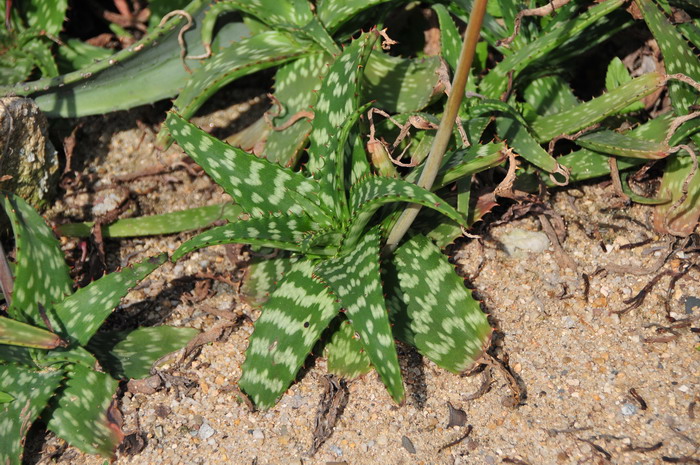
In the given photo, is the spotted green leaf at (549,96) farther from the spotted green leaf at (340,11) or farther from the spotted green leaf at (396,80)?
the spotted green leaf at (340,11)

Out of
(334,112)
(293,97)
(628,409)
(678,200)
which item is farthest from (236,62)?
(628,409)

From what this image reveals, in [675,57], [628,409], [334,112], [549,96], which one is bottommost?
[628,409]

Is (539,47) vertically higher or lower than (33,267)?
higher

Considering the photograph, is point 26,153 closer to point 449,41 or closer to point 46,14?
point 46,14

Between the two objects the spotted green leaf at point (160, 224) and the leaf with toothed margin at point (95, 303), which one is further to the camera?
the spotted green leaf at point (160, 224)

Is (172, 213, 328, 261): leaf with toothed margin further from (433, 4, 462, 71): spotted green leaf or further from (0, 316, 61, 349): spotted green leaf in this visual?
(433, 4, 462, 71): spotted green leaf

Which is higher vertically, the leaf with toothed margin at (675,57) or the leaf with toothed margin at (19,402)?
the leaf with toothed margin at (675,57)

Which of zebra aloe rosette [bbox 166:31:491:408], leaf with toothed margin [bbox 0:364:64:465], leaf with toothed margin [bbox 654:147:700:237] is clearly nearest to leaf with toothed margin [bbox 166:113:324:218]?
zebra aloe rosette [bbox 166:31:491:408]

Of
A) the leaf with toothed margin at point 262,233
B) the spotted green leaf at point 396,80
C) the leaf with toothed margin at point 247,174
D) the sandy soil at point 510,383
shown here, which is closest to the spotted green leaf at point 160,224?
the sandy soil at point 510,383
